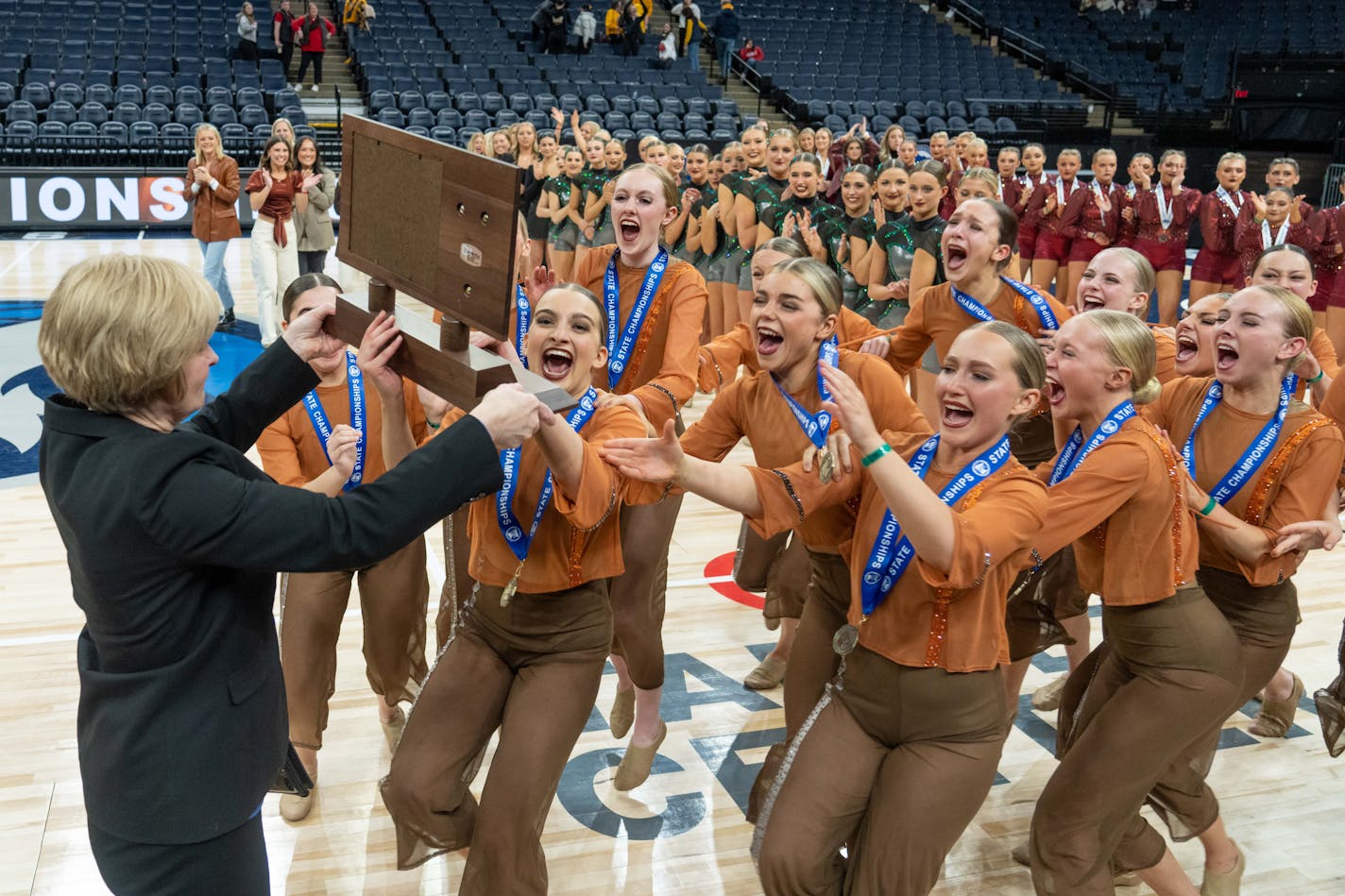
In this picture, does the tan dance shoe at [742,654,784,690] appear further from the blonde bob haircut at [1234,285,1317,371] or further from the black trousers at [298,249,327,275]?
the black trousers at [298,249,327,275]

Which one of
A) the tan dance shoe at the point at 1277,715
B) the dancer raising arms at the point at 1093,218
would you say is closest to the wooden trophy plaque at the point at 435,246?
the tan dance shoe at the point at 1277,715

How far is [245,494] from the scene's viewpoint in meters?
1.91

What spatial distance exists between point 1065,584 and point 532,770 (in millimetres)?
2051

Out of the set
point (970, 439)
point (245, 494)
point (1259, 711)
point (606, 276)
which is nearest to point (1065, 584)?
point (1259, 711)

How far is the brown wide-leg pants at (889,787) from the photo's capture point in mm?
2588

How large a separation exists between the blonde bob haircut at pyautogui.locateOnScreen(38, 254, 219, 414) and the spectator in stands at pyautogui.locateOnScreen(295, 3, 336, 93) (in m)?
17.2

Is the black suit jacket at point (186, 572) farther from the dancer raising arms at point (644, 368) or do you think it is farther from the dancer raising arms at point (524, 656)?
the dancer raising arms at point (644, 368)

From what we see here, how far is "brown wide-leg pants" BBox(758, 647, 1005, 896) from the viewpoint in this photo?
8.49ft

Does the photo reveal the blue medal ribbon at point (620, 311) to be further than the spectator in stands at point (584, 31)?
No

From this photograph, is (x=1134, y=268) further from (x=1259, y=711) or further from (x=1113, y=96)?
(x=1113, y=96)

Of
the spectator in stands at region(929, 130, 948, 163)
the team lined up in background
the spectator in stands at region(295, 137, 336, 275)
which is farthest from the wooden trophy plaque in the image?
the spectator in stands at region(929, 130, 948, 163)

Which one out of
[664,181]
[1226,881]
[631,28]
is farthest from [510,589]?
[631,28]

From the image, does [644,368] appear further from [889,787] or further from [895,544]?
[889,787]

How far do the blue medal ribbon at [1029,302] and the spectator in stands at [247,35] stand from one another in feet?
52.3
